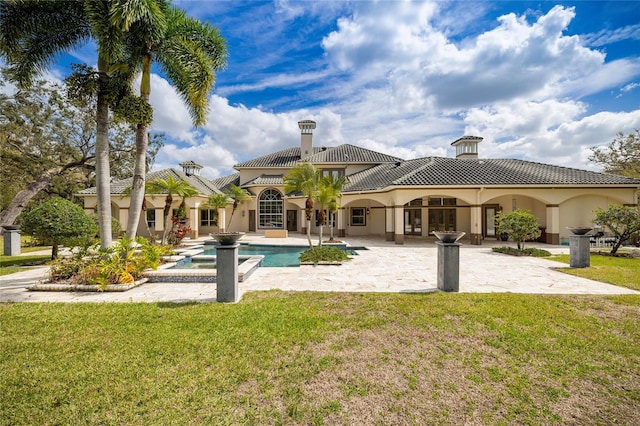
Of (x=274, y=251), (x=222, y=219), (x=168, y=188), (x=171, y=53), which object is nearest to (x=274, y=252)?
(x=274, y=251)

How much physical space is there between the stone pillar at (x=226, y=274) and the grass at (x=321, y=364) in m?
0.64

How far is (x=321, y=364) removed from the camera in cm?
398

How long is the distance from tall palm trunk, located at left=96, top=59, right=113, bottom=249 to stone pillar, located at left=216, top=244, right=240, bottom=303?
17.5 feet

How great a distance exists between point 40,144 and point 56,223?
24048mm

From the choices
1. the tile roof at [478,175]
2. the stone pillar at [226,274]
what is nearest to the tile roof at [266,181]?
the tile roof at [478,175]

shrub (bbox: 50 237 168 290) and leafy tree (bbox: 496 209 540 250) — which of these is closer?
shrub (bbox: 50 237 168 290)

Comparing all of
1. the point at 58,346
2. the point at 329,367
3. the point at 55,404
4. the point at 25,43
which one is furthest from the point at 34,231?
the point at 329,367

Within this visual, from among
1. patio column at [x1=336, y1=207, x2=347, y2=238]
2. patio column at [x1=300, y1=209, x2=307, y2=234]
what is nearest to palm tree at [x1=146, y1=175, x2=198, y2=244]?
patio column at [x1=300, y1=209, x2=307, y2=234]

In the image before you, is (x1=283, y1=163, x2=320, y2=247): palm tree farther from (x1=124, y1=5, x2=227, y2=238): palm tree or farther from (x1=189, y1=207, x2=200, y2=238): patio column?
(x1=189, y1=207, x2=200, y2=238): patio column

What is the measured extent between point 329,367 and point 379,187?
17055mm

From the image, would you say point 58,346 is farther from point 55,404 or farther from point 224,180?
point 224,180

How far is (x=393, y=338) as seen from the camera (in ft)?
15.6

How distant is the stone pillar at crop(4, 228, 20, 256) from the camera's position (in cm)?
1372

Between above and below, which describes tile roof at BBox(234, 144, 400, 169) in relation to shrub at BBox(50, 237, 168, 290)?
above
